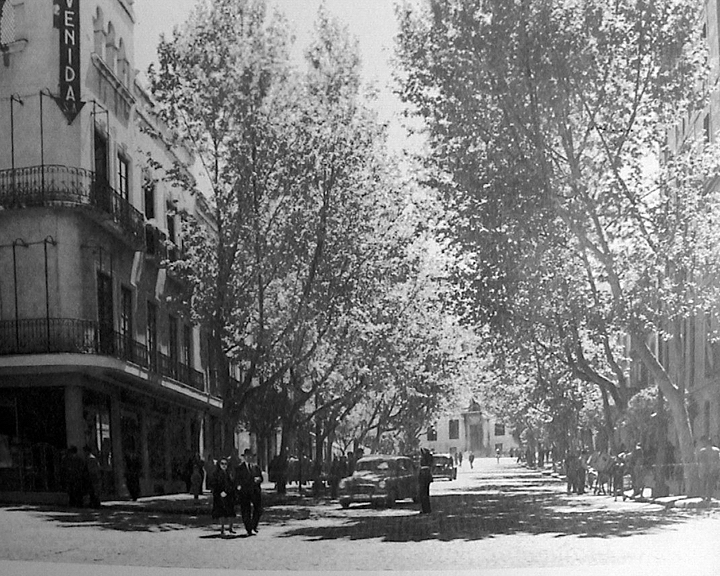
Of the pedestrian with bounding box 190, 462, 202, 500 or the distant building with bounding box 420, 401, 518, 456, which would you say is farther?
the distant building with bounding box 420, 401, 518, 456

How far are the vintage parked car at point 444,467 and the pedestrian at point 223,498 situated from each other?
2267 millimetres

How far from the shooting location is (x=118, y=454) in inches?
481

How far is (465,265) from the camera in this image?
507 inches

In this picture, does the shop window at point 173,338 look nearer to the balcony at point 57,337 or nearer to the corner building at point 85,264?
the corner building at point 85,264

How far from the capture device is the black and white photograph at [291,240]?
39.0 feet

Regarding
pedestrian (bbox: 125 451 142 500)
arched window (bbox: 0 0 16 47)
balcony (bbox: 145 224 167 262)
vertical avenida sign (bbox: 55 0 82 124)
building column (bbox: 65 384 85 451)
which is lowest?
pedestrian (bbox: 125 451 142 500)

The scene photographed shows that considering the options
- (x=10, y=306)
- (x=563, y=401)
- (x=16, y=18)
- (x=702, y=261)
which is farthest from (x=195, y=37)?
(x=563, y=401)

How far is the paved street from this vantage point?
11312 mm

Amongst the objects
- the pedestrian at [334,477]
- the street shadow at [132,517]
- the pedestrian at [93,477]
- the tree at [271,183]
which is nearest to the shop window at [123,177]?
the tree at [271,183]

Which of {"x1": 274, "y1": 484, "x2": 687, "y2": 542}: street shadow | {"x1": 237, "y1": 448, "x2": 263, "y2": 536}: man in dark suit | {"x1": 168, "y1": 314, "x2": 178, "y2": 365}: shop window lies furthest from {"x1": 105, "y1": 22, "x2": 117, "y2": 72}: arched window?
{"x1": 274, "y1": 484, "x2": 687, "y2": 542}: street shadow

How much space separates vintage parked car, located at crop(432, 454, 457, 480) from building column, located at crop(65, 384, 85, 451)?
3.57 m

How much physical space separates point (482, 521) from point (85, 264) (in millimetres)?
4429

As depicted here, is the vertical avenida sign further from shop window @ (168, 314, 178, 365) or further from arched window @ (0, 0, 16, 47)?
shop window @ (168, 314, 178, 365)

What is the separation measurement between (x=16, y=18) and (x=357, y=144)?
341 cm
